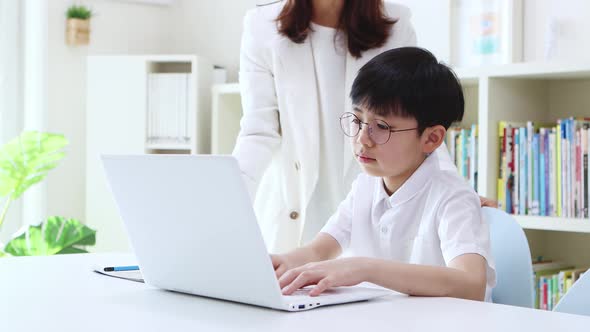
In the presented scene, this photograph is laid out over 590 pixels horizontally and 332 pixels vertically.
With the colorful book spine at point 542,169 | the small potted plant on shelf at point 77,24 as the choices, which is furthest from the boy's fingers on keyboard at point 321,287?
the small potted plant on shelf at point 77,24

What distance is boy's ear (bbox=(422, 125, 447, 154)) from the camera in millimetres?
1424

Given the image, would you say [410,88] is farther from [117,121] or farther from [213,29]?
[213,29]

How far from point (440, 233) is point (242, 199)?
448mm

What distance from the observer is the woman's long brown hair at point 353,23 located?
6.27 feet

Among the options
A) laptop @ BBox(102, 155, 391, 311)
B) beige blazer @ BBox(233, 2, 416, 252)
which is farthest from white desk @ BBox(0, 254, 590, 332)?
beige blazer @ BBox(233, 2, 416, 252)

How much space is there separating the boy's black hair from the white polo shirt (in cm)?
8

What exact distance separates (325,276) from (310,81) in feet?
3.05

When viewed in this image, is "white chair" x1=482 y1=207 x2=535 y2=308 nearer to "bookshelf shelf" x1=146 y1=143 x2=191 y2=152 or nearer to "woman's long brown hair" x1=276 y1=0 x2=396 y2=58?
"woman's long brown hair" x1=276 y1=0 x2=396 y2=58

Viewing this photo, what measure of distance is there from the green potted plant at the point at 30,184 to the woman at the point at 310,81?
1.47 meters

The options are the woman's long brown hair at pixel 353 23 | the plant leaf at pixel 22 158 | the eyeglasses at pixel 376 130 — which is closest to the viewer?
the eyeglasses at pixel 376 130

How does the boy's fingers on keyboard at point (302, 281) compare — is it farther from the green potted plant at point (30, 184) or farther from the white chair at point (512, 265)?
the green potted plant at point (30, 184)

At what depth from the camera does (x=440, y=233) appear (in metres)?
1.34

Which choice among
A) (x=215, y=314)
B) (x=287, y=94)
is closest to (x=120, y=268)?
(x=215, y=314)

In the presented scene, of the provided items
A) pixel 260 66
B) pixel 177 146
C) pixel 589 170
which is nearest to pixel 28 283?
pixel 260 66
